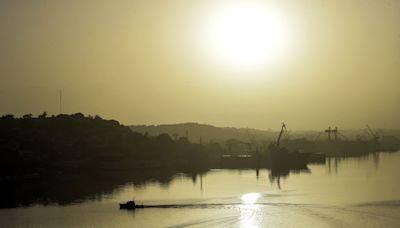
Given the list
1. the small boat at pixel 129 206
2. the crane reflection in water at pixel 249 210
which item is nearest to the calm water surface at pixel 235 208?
the crane reflection in water at pixel 249 210

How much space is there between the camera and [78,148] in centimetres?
7575

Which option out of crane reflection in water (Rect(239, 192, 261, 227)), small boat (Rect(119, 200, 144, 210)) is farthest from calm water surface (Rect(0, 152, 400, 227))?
small boat (Rect(119, 200, 144, 210))

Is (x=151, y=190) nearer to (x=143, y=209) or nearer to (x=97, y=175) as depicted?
(x=143, y=209)

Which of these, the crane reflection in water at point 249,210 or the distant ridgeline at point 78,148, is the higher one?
the distant ridgeline at point 78,148

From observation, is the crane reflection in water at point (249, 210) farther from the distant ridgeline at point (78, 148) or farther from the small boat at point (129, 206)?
the distant ridgeline at point (78, 148)

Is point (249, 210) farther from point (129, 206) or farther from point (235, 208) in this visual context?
point (129, 206)

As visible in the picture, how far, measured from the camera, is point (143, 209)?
34.3m

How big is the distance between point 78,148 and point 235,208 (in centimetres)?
4536

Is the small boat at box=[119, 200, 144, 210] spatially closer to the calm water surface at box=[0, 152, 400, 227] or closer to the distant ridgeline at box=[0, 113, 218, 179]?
the calm water surface at box=[0, 152, 400, 227]

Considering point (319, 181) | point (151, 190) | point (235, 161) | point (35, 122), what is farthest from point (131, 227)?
point (35, 122)

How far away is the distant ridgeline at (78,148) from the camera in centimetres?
6612

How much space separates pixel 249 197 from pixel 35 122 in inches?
2059

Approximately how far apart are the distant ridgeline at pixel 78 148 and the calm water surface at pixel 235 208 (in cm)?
2126

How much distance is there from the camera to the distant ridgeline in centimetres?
6612
